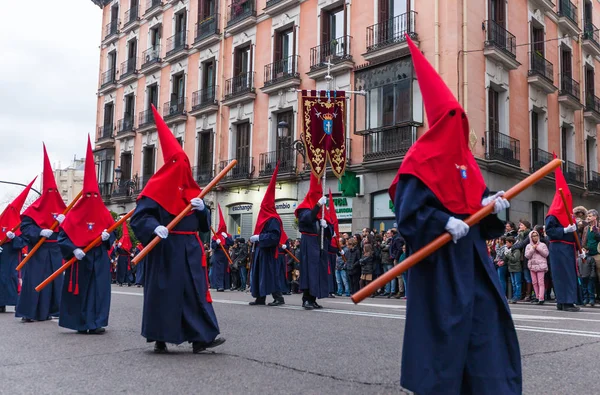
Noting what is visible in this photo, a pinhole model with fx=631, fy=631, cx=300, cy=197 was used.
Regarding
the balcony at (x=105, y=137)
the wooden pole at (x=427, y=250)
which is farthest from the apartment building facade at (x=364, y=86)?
the wooden pole at (x=427, y=250)

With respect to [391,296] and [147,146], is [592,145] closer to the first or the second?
[391,296]

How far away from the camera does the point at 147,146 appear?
3597 cm

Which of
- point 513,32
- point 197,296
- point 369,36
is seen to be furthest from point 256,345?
point 513,32

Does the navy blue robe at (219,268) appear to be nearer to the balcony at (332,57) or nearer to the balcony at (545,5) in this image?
the balcony at (332,57)

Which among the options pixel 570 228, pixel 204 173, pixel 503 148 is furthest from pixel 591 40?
pixel 570 228

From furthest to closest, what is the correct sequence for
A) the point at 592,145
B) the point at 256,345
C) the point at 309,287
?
the point at 592,145 < the point at 309,287 < the point at 256,345

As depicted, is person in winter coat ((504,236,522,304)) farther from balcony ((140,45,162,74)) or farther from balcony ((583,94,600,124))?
balcony ((140,45,162,74))

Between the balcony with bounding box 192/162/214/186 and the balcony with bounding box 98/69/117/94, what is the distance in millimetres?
12373

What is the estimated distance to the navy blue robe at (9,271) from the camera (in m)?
11.4

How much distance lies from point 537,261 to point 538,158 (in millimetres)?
12089

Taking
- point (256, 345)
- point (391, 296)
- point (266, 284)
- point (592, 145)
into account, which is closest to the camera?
point (256, 345)

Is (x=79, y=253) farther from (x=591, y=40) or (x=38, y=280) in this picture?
(x=591, y=40)

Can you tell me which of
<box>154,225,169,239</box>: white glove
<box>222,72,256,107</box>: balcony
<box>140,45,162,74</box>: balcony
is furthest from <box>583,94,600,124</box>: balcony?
<box>154,225,169,239</box>: white glove

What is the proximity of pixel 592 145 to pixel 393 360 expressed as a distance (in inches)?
1060
